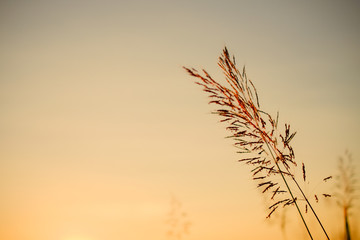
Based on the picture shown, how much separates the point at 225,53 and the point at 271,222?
823cm

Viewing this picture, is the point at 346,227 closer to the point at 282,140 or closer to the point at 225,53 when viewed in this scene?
the point at 282,140

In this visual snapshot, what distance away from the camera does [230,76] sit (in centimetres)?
209

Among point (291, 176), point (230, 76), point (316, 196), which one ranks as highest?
point (230, 76)

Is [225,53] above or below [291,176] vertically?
above

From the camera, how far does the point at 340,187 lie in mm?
3146

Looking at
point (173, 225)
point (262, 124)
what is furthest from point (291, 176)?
point (173, 225)

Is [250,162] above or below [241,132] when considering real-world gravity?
below

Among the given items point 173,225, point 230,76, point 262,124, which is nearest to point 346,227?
point 262,124

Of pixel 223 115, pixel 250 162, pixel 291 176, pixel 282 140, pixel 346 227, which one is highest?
pixel 223 115

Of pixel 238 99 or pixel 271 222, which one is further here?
pixel 271 222

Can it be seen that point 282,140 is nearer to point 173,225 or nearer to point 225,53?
point 225,53

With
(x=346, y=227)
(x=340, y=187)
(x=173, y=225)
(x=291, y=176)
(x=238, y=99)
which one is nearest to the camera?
(x=346, y=227)

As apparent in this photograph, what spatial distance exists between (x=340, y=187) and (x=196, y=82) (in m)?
2.67

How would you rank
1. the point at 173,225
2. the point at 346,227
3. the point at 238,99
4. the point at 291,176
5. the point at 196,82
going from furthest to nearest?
the point at 173,225, the point at 196,82, the point at 238,99, the point at 291,176, the point at 346,227
